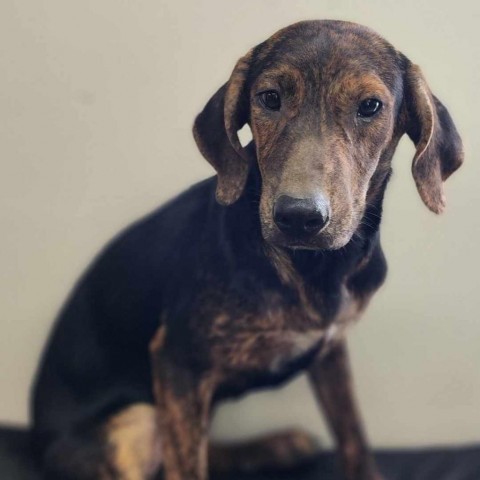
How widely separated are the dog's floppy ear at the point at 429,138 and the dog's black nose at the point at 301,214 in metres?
0.21

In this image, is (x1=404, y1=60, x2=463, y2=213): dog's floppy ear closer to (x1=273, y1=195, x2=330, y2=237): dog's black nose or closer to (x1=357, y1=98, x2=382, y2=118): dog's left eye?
(x1=357, y1=98, x2=382, y2=118): dog's left eye

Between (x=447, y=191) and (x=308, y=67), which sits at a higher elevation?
(x=308, y=67)

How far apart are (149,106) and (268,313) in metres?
0.43

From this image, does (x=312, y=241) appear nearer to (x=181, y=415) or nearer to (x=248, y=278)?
(x=248, y=278)

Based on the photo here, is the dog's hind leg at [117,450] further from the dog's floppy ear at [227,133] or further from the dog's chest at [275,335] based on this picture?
the dog's floppy ear at [227,133]

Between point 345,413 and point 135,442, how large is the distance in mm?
381

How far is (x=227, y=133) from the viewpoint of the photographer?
1242mm

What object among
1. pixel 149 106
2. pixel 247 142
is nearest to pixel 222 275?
pixel 247 142

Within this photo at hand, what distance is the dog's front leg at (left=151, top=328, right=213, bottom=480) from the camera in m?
1.35

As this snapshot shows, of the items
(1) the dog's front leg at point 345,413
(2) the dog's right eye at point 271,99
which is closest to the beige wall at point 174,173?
(1) the dog's front leg at point 345,413

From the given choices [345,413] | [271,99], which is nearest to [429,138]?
[271,99]

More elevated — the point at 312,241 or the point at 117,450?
the point at 312,241

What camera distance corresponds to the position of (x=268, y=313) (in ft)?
4.22

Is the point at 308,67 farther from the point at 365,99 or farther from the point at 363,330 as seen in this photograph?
the point at 363,330
